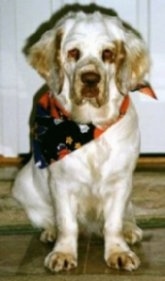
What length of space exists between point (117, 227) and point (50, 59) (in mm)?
580

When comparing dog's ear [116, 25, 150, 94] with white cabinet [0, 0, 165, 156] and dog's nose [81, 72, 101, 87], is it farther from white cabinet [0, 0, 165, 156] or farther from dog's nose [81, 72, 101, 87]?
white cabinet [0, 0, 165, 156]

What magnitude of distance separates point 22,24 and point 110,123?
0.98 meters

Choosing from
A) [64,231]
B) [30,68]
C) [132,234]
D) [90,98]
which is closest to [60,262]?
[64,231]

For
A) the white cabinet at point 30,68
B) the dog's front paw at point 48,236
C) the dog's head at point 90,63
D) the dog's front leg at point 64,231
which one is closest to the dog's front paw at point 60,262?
the dog's front leg at point 64,231

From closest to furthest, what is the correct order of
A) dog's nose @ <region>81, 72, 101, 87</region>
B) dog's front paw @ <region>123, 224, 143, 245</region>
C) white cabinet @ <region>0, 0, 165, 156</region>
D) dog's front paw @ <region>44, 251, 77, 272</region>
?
dog's nose @ <region>81, 72, 101, 87</region>, dog's front paw @ <region>44, 251, 77, 272</region>, dog's front paw @ <region>123, 224, 143, 245</region>, white cabinet @ <region>0, 0, 165, 156</region>

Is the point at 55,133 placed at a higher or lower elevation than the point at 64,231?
higher

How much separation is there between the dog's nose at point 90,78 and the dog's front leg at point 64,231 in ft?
1.23

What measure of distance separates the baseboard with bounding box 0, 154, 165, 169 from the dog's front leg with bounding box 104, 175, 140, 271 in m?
0.74

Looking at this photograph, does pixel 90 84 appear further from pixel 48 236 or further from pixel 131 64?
pixel 48 236

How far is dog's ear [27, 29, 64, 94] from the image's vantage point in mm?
2266

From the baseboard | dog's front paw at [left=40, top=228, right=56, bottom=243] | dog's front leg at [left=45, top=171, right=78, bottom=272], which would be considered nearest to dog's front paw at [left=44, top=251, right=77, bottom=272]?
dog's front leg at [left=45, top=171, right=78, bottom=272]

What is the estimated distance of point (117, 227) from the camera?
2314 millimetres

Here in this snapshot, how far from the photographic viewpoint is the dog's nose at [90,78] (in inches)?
82.9

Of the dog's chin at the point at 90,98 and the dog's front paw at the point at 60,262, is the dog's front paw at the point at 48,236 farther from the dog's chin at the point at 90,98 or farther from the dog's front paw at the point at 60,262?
the dog's chin at the point at 90,98
